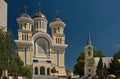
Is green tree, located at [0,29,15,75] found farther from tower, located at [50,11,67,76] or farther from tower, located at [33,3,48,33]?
tower, located at [33,3,48,33]

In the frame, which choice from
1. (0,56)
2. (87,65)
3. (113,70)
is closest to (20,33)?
(87,65)

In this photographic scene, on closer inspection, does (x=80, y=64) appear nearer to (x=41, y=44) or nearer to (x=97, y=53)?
(x=97, y=53)

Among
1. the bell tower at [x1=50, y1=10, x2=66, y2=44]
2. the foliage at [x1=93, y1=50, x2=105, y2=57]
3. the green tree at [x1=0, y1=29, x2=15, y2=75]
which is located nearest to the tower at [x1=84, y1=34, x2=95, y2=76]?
the bell tower at [x1=50, y1=10, x2=66, y2=44]

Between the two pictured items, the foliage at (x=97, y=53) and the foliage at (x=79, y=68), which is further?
the foliage at (x=97, y=53)

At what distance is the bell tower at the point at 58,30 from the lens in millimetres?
88300

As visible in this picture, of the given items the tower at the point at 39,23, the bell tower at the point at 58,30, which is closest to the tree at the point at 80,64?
the bell tower at the point at 58,30

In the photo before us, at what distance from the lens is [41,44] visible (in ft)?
284

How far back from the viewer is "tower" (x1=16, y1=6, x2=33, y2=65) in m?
82.4

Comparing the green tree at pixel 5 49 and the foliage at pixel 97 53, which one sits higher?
the foliage at pixel 97 53

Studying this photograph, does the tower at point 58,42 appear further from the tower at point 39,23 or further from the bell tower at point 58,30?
the tower at point 39,23

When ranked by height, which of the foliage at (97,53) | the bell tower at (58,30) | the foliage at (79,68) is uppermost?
the bell tower at (58,30)

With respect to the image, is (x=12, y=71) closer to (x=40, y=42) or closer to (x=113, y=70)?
(x=113, y=70)

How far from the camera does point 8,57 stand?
1379 inches

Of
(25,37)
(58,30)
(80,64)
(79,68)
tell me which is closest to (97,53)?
(80,64)
